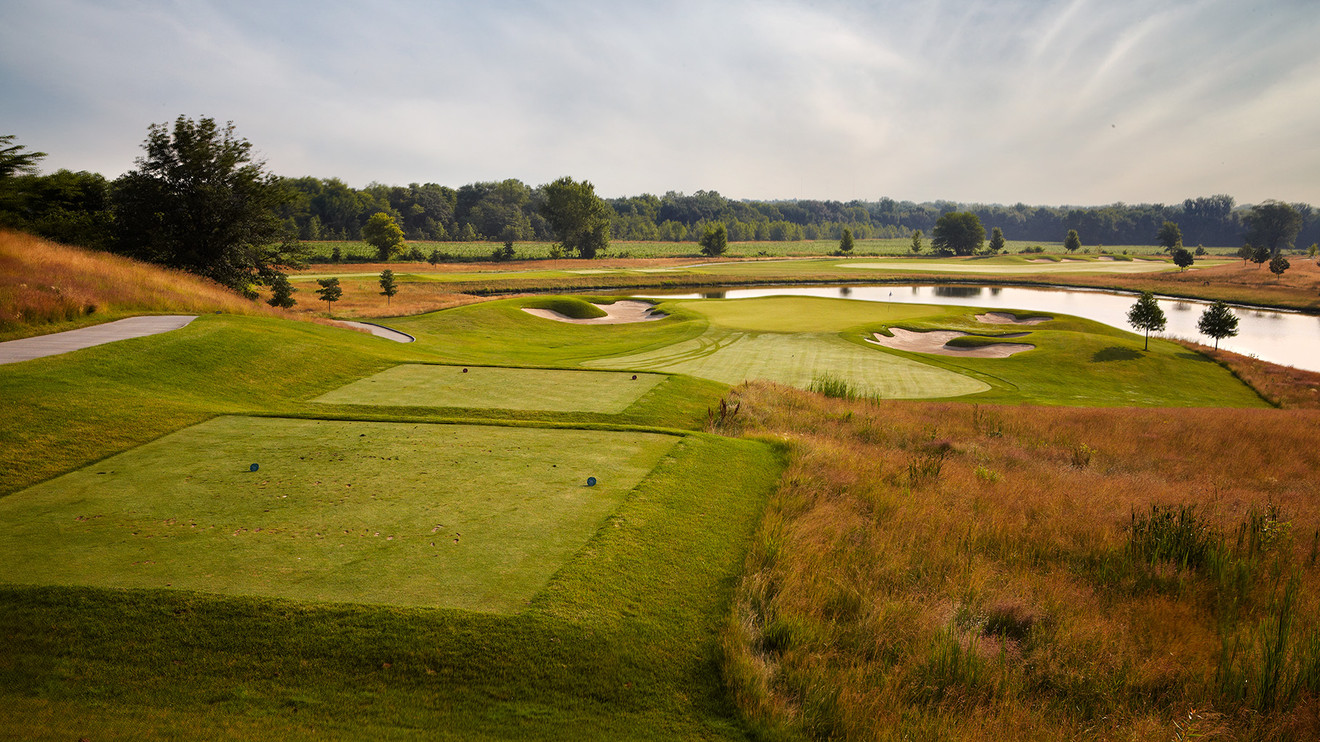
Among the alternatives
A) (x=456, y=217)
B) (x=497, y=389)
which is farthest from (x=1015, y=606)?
(x=456, y=217)

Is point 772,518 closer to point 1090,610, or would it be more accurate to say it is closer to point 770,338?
point 1090,610

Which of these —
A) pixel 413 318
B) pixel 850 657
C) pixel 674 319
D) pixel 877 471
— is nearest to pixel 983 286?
pixel 674 319

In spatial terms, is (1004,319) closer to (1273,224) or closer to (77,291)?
(77,291)

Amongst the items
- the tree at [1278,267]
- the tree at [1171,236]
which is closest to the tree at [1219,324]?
the tree at [1278,267]

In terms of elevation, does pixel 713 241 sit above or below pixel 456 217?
below

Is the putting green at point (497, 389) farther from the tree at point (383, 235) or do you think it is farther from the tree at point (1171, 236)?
the tree at point (1171, 236)

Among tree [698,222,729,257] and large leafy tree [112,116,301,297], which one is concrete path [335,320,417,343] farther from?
tree [698,222,729,257]
